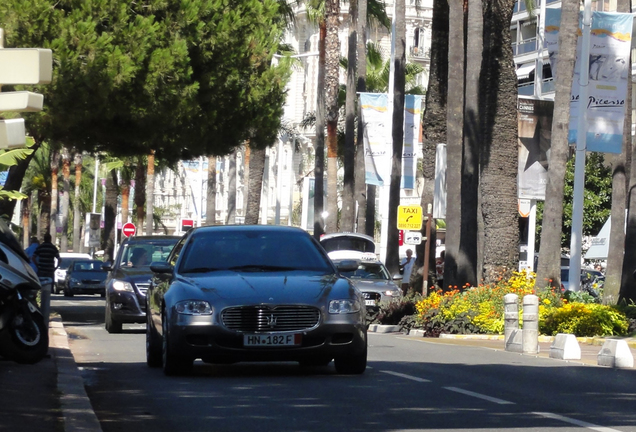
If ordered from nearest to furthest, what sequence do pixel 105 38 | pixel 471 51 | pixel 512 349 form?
pixel 512 349 < pixel 105 38 < pixel 471 51

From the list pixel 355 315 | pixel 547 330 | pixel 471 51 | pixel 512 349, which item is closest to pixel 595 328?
pixel 547 330

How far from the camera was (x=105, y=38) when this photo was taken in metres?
25.6

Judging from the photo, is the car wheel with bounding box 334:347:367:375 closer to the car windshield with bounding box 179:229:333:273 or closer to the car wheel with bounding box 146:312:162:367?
the car windshield with bounding box 179:229:333:273

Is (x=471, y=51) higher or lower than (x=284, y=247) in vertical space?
higher

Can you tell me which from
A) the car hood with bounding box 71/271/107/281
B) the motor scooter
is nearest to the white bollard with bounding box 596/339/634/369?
the motor scooter

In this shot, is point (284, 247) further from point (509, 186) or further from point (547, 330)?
point (509, 186)

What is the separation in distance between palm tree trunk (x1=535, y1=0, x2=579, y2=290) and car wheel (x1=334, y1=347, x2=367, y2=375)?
41.7ft

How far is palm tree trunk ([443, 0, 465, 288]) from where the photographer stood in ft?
95.9

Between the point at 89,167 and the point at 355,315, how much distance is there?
320ft

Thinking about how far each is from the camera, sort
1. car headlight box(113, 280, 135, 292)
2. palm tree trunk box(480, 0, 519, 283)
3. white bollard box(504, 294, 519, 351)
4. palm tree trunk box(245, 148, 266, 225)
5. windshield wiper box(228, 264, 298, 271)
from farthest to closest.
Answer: palm tree trunk box(245, 148, 266, 225) → palm tree trunk box(480, 0, 519, 283) → car headlight box(113, 280, 135, 292) → white bollard box(504, 294, 519, 351) → windshield wiper box(228, 264, 298, 271)

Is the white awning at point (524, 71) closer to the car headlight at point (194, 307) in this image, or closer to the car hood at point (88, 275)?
the car hood at point (88, 275)

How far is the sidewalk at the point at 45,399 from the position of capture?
874 cm

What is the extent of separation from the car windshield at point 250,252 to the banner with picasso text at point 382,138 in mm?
25791

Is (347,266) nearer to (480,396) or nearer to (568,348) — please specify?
(480,396)
